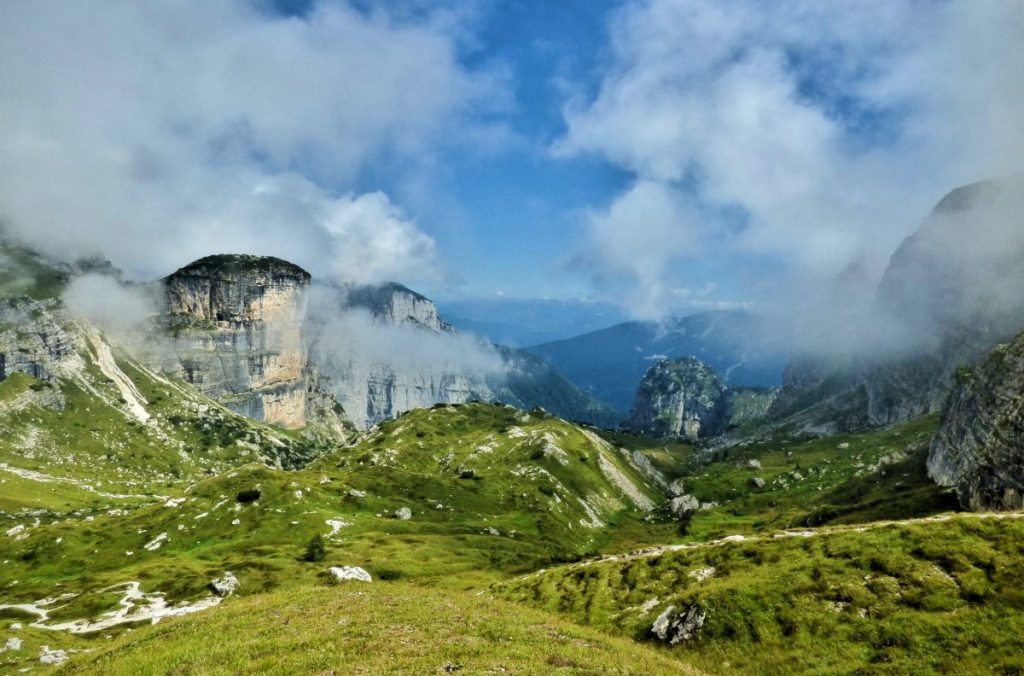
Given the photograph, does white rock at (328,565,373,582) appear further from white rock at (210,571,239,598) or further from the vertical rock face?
the vertical rock face

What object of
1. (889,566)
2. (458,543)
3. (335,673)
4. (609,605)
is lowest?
(458,543)

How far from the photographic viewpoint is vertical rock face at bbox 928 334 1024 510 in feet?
433

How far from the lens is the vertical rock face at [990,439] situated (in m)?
132

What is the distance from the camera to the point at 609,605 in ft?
180

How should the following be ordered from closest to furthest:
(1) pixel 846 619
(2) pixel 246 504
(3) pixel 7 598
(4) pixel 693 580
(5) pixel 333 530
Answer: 1. (1) pixel 846 619
2. (4) pixel 693 580
3. (3) pixel 7 598
4. (5) pixel 333 530
5. (2) pixel 246 504

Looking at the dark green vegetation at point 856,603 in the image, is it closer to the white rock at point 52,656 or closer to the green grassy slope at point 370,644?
the green grassy slope at point 370,644

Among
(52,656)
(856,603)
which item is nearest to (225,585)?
(52,656)

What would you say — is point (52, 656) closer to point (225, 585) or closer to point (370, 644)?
point (225, 585)

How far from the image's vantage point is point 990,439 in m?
148

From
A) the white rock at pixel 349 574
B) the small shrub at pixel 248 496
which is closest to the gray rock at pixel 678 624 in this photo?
the white rock at pixel 349 574

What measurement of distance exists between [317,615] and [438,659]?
54.7 ft

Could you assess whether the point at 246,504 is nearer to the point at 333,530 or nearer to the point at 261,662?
the point at 333,530

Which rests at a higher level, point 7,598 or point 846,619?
point 846,619

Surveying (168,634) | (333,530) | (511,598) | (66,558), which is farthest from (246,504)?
(168,634)
